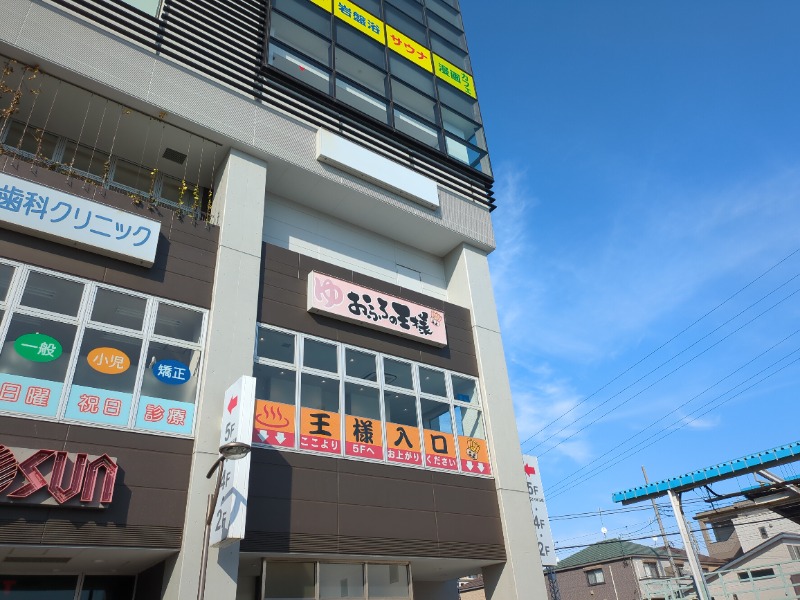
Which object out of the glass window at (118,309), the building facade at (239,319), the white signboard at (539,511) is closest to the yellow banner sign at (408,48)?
the building facade at (239,319)

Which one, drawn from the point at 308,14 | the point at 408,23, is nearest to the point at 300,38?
the point at 308,14

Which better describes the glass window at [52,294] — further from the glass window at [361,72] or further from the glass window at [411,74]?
the glass window at [411,74]

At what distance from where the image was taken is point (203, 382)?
9.46 m

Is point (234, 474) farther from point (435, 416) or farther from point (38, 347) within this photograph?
point (435, 416)

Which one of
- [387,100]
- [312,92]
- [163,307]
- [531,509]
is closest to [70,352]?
[163,307]

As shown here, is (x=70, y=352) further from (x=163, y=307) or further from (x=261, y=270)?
(x=261, y=270)

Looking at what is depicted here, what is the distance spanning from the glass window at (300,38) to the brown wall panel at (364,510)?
11511mm

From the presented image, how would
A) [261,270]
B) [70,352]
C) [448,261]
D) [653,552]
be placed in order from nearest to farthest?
[70,352], [261,270], [448,261], [653,552]

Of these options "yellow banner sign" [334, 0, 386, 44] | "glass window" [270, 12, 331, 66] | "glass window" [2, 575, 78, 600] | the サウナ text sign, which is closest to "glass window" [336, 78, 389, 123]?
"glass window" [270, 12, 331, 66]

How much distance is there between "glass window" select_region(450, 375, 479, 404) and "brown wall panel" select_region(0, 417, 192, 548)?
21.6 ft

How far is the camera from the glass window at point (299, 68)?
14.3 metres

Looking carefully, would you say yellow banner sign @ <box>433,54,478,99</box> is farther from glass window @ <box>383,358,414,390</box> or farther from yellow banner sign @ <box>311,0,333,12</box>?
glass window @ <box>383,358,414,390</box>

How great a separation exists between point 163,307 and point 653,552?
123 feet

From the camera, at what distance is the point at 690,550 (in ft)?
65.2
